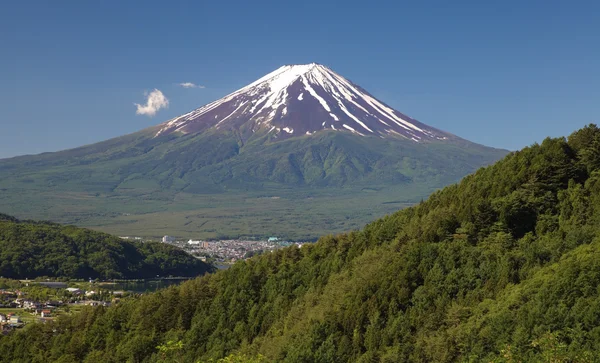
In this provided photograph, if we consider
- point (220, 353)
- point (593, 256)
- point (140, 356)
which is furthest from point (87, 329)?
point (593, 256)

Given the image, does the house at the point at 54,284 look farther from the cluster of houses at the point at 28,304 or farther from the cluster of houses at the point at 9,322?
the cluster of houses at the point at 9,322

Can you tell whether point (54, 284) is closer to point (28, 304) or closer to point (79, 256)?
point (79, 256)

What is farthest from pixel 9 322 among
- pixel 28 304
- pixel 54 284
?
pixel 54 284

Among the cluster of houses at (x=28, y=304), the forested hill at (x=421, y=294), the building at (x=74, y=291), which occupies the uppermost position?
the forested hill at (x=421, y=294)

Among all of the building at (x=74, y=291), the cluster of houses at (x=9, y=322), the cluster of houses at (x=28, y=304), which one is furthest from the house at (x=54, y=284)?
the cluster of houses at (x=9, y=322)

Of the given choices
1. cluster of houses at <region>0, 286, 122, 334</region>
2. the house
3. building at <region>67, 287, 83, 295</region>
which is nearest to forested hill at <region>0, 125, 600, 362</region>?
cluster of houses at <region>0, 286, 122, 334</region>

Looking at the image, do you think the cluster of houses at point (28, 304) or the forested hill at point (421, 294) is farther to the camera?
the cluster of houses at point (28, 304)

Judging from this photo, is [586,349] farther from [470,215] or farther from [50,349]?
[50,349]

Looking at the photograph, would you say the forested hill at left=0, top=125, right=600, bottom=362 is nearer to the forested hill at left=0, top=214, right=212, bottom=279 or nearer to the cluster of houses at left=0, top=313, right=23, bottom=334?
the cluster of houses at left=0, top=313, right=23, bottom=334
